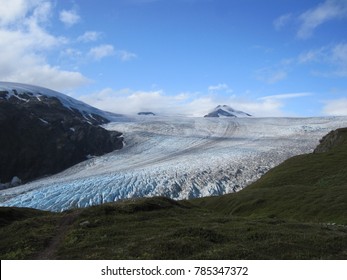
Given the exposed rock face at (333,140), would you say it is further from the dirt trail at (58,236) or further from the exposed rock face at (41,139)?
the dirt trail at (58,236)

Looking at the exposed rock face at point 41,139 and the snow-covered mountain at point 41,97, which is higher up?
the snow-covered mountain at point 41,97

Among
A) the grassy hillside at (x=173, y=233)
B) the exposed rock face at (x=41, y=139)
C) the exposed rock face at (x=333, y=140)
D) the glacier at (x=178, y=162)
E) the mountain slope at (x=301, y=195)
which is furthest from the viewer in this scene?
the exposed rock face at (x=41, y=139)

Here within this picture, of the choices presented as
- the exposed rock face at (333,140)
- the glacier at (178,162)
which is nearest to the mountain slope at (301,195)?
the exposed rock face at (333,140)

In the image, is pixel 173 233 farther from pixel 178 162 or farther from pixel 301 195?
pixel 178 162

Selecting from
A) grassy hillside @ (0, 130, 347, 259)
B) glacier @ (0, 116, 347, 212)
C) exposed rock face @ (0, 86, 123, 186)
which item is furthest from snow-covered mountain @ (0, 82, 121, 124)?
grassy hillside @ (0, 130, 347, 259)

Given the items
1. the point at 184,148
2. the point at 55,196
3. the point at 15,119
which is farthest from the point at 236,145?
the point at 15,119

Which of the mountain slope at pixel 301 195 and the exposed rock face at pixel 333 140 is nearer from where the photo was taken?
the mountain slope at pixel 301 195

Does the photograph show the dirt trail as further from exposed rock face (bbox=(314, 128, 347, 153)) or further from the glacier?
exposed rock face (bbox=(314, 128, 347, 153))

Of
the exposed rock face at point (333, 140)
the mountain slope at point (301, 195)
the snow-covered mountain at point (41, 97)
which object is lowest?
the mountain slope at point (301, 195)

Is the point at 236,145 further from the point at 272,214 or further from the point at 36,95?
the point at 36,95

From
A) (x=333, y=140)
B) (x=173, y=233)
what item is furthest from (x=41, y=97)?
(x=173, y=233)
